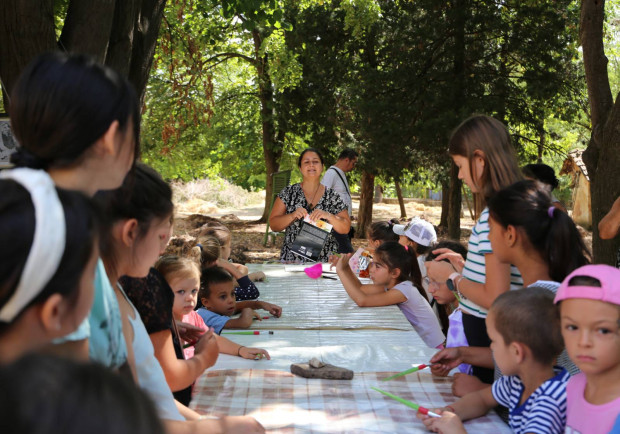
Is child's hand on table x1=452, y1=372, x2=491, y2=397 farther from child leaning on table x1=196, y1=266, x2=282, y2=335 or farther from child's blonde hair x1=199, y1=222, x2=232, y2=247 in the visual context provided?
child's blonde hair x1=199, y1=222, x2=232, y2=247

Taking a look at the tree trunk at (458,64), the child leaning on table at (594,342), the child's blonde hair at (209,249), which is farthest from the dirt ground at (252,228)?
the child leaning on table at (594,342)

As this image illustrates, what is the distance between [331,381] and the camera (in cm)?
257

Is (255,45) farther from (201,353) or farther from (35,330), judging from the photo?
(35,330)

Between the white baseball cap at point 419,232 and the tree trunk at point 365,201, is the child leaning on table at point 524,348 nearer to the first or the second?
the white baseball cap at point 419,232

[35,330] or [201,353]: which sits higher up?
[35,330]

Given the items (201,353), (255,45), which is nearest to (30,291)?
(201,353)

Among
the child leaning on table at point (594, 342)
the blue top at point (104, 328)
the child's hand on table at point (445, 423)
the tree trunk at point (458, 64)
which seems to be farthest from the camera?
the tree trunk at point (458, 64)

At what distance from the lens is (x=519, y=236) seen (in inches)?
93.9

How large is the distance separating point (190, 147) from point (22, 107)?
16203 mm

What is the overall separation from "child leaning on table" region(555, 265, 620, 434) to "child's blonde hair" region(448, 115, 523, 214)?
0.84 m

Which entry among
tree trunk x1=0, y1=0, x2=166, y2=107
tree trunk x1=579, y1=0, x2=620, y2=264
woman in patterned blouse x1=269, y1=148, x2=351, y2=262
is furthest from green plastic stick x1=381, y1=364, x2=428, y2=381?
tree trunk x1=579, y1=0, x2=620, y2=264

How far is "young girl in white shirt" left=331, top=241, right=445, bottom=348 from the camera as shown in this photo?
12.9 feet

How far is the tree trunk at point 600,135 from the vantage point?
19.3 ft

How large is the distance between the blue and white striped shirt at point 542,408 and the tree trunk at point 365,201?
39.8ft
